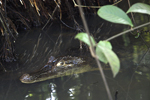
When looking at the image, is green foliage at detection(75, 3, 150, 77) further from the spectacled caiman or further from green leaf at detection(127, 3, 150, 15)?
the spectacled caiman

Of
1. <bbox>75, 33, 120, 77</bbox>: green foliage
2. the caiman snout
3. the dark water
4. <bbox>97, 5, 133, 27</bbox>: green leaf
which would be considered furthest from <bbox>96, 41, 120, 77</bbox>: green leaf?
the caiman snout

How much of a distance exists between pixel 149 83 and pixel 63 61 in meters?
1.11

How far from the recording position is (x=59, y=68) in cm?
237

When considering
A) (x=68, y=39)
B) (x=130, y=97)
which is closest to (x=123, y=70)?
(x=130, y=97)

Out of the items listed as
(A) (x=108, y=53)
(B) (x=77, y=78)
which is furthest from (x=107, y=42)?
(B) (x=77, y=78)

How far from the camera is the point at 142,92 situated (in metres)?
1.58

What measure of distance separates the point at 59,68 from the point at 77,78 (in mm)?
376

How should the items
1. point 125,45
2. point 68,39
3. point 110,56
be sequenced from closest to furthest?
1. point 110,56
2. point 125,45
3. point 68,39

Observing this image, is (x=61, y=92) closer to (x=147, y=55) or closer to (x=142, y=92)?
(x=142, y=92)

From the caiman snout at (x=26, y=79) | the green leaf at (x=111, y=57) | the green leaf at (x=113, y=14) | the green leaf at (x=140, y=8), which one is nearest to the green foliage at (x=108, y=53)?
the green leaf at (x=111, y=57)

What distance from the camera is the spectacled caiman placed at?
211 cm

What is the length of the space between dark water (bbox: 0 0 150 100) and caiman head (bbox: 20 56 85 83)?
0.23 ft

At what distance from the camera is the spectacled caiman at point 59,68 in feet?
6.93

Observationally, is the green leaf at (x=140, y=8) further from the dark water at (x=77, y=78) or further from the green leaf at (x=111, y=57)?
the dark water at (x=77, y=78)
